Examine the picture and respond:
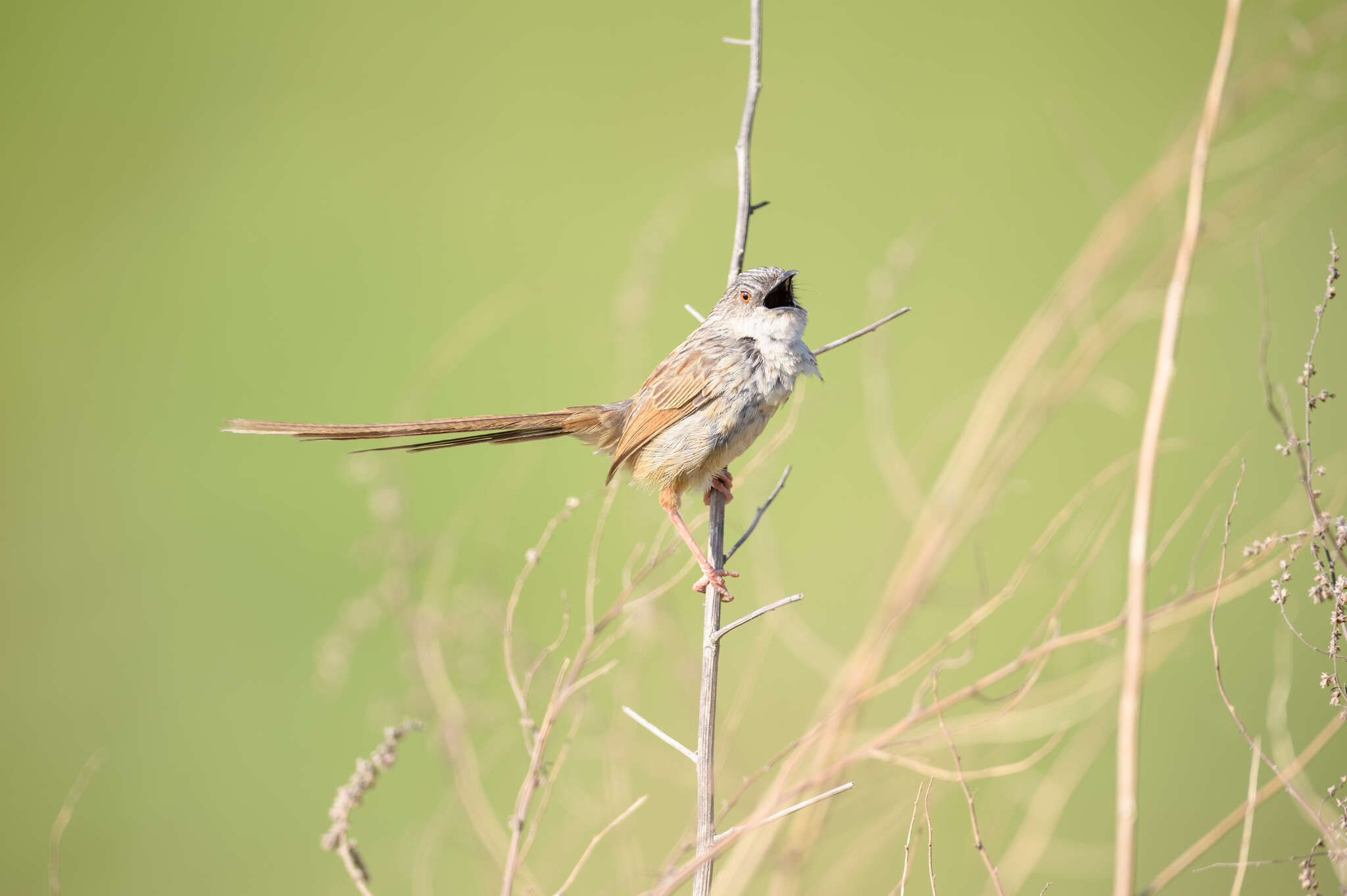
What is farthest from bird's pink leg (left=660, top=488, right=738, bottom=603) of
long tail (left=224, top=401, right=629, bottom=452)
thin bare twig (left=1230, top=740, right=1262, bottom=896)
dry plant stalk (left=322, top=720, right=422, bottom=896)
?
thin bare twig (left=1230, top=740, right=1262, bottom=896)

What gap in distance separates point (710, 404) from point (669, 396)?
0.16m

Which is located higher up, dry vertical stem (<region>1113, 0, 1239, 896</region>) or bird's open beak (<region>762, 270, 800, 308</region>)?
bird's open beak (<region>762, 270, 800, 308</region>)

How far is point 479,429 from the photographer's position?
7.71 ft

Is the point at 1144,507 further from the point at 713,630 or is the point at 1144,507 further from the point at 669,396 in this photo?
the point at 669,396

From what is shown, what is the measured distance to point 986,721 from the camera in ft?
3.92

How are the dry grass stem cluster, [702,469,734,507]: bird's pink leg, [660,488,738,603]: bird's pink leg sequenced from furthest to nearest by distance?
1. [702,469,734,507]: bird's pink leg
2. [660,488,738,603]: bird's pink leg
3. the dry grass stem cluster

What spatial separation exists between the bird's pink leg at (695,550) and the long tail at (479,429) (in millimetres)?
369

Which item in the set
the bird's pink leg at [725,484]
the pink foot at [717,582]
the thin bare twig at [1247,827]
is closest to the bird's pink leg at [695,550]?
the pink foot at [717,582]

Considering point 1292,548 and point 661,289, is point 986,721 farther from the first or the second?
point 661,289

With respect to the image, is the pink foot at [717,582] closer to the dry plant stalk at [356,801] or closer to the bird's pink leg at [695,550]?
the bird's pink leg at [695,550]

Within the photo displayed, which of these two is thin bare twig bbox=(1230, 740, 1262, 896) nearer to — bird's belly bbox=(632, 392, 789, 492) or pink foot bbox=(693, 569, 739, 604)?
pink foot bbox=(693, 569, 739, 604)

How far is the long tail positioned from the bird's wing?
0.10 m

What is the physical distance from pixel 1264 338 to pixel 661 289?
4819 mm

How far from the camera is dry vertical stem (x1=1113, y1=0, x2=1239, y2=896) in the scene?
81cm
